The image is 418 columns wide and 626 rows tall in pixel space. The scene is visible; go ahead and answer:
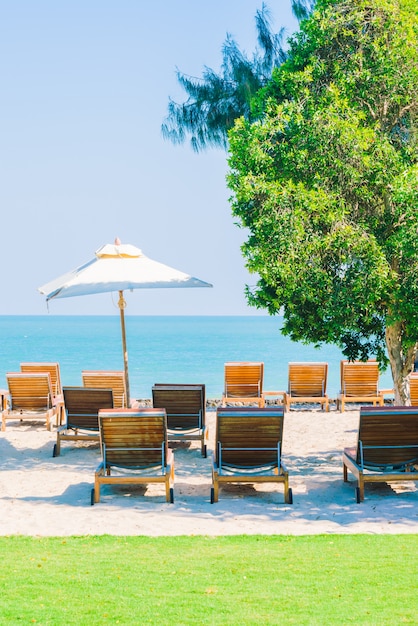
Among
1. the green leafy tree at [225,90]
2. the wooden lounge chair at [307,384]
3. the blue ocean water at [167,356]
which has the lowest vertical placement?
the blue ocean water at [167,356]

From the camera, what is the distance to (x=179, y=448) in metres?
11.0

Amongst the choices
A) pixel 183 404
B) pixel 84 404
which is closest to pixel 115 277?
A: pixel 84 404

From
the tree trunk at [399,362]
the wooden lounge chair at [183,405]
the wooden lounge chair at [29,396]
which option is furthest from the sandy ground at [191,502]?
the wooden lounge chair at [29,396]

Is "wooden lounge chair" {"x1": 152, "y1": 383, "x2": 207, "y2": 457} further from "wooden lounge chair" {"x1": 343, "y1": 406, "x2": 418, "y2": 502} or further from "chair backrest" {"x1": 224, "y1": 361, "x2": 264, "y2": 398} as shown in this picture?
"chair backrest" {"x1": 224, "y1": 361, "x2": 264, "y2": 398}

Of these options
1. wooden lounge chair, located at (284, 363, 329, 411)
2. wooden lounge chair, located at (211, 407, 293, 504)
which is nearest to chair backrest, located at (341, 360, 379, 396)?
wooden lounge chair, located at (284, 363, 329, 411)

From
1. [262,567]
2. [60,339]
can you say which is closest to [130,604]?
[262,567]

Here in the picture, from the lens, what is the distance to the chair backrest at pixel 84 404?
10266 millimetres

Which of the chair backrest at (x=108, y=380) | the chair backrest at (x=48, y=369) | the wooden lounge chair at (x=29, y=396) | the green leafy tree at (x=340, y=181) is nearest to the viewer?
the green leafy tree at (x=340, y=181)

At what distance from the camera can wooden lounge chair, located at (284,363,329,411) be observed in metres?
14.6

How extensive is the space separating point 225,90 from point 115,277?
367 inches

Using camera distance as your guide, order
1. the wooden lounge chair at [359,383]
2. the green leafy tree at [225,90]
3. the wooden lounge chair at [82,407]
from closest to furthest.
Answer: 1. the wooden lounge chair at [82,407]
2. the wooden lounge chair at [359,383]
3. the green leafy tree at [225,90]

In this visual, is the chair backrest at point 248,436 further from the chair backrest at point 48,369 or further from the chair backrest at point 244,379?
the chair backrest at point 48,369

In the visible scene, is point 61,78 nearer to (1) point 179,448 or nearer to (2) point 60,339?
(2) point 60,339

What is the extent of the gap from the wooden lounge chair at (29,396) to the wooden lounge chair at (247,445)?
5.20 metres
